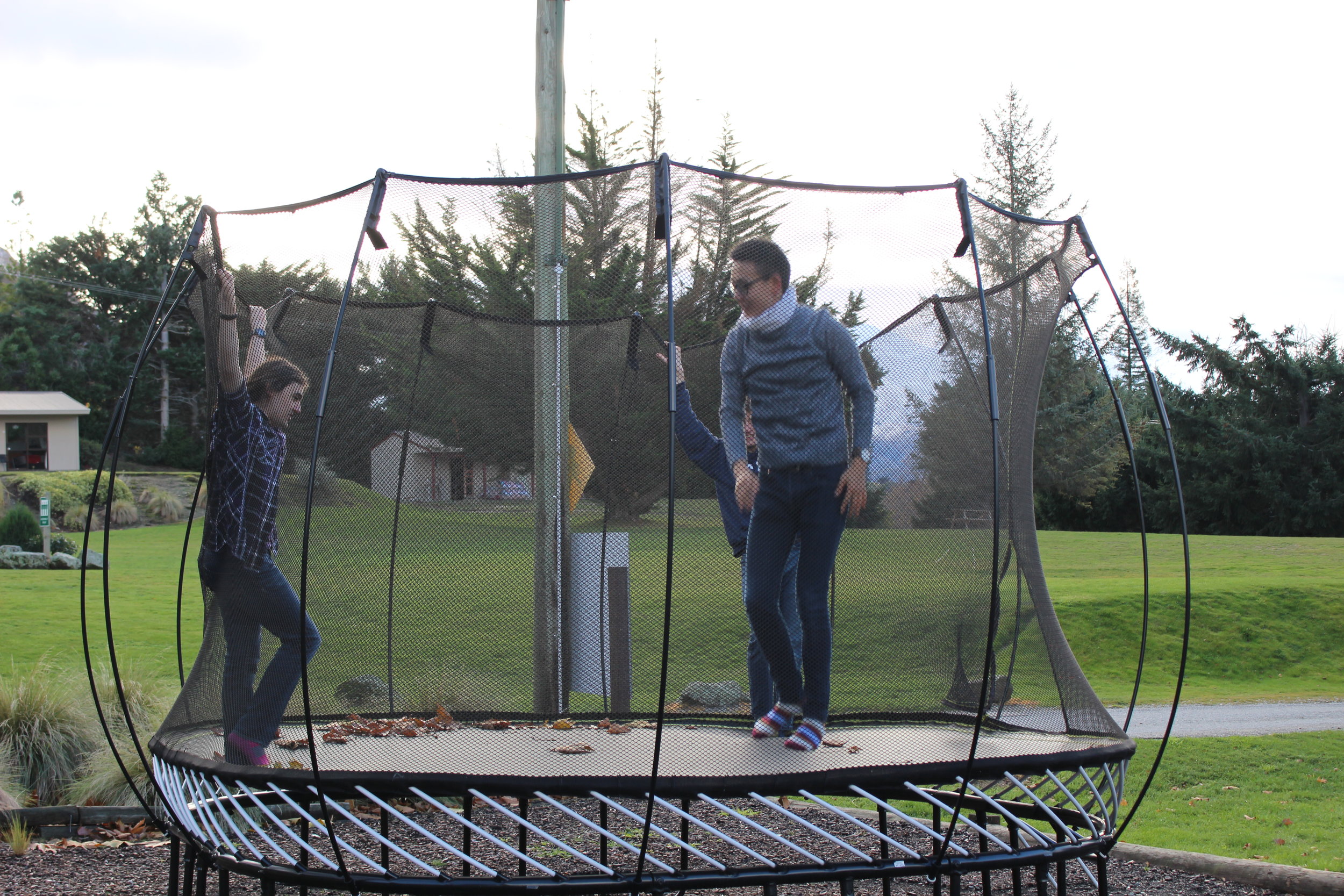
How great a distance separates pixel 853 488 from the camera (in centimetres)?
264

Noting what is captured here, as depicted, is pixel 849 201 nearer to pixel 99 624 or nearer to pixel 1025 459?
pixel 1025 459

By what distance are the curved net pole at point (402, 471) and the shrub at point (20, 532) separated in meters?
12.4

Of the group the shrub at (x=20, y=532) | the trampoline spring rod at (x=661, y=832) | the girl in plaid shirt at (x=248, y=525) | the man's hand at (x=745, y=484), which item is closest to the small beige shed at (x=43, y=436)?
the shrub at (x=20, y=532)

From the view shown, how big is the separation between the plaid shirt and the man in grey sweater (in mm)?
1315

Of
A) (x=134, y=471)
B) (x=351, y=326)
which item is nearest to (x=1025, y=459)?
(x=351, y=326)

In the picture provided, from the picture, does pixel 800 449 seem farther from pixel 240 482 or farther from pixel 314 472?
pixel 240 482

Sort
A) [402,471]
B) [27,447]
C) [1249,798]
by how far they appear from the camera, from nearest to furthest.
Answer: [402,471], [1249,798], [27,447]

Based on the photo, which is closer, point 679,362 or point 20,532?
point 679,362

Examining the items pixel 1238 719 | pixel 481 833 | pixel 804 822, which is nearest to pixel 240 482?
pixel 481 833

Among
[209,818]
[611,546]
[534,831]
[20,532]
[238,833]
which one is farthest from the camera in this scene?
[20,532]

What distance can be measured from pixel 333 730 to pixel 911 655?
170 cm

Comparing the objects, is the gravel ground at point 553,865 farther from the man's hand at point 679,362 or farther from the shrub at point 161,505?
the shrub at point 161,505

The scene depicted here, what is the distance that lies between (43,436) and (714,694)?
27.0 meters

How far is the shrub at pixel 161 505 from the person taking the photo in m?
18.9
